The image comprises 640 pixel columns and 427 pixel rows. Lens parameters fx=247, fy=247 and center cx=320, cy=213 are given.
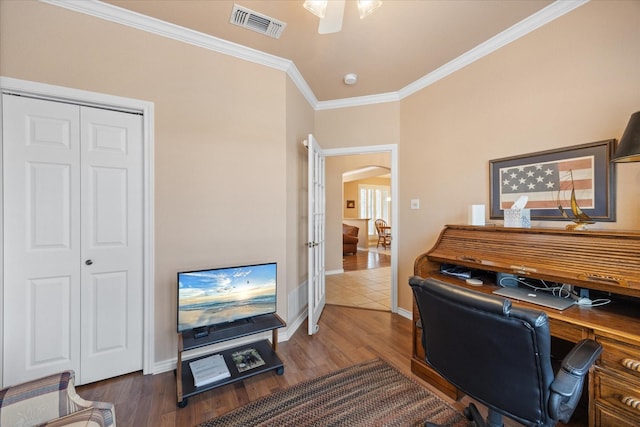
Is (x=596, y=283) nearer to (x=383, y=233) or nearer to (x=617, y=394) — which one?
(x=617, y=394)

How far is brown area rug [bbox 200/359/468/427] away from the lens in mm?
1546

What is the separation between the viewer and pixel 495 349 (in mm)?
1015

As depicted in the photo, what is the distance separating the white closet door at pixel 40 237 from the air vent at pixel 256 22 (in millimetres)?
1376

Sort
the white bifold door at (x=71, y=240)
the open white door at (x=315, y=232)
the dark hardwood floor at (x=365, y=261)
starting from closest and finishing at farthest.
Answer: the white bifold door at (x=71, y=240)
the open white door at (x=315, y=232)
the dark hardwood floor at (x=365, y=261)

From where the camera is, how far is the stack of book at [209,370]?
5.71ft

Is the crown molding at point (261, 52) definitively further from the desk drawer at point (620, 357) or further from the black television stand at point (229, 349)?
the black television stand at point (229, 349)

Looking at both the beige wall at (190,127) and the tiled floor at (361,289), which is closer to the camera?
the beige wall at (190,127)

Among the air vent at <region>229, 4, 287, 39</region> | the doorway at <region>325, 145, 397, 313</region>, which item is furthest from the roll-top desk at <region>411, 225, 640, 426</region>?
the air vent at <region>229, 4, 287, 39</region>

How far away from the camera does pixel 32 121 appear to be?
1688 millimetres

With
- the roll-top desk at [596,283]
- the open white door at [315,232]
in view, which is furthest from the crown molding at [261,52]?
the roll-top desk at [596,283]

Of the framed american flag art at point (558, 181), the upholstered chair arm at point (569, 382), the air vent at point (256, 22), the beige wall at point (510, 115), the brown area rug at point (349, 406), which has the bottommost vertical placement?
the brown area rug at point (349, 406)

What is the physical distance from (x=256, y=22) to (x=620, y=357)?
2964 millimetres

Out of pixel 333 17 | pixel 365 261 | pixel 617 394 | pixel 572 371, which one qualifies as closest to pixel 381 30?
pixel 333 17

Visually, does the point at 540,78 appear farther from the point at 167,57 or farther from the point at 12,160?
the point at 12,160
